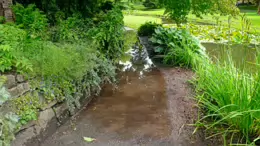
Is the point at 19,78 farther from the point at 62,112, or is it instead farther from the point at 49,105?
the point at 62,112

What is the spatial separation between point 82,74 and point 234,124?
5.85 ft

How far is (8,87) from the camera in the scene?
2455mm

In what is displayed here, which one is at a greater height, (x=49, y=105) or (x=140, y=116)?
(x=49, y=105)

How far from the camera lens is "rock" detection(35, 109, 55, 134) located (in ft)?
8.90

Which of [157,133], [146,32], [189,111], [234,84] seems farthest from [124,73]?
[146,32]

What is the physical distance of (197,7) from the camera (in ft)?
20.0

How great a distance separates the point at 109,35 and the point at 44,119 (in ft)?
6.92

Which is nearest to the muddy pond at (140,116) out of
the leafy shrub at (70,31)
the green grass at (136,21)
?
the leafy shrub at (70,31)

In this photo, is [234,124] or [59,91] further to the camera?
[59,91]

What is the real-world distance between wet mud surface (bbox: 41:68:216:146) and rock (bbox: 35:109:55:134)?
0.50ft

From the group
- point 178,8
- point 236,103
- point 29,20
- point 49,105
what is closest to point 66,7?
point 29,20

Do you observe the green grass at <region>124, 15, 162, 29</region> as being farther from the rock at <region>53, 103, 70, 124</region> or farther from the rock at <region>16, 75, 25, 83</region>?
the rock at <region>16, 75, 25, 83</region>

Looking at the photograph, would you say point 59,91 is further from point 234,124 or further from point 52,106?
point 234,124

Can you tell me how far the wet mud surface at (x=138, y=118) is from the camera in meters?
2.79
